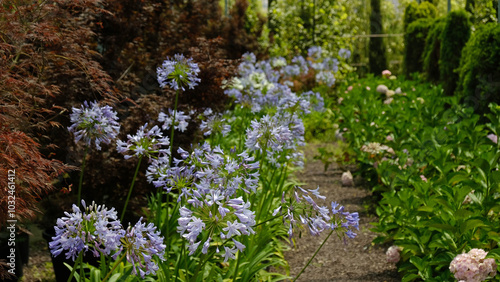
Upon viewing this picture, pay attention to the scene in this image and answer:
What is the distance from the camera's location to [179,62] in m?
2.92

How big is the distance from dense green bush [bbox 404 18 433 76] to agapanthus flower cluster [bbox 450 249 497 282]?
8961mm

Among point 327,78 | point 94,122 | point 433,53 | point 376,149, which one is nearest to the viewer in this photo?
point 94,122

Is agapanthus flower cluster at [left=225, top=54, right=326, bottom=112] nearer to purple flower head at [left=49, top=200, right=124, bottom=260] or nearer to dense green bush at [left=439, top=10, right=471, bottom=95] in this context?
purple flower head at [left=49, top=200, right=124, bottom=260]

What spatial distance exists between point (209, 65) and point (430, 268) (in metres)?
2.43

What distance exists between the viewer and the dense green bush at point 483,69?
6.31 metres

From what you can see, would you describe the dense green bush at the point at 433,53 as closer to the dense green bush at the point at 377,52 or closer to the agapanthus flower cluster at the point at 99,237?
the dense green bush at the point at 377,52

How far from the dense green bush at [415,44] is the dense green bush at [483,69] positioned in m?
4.63

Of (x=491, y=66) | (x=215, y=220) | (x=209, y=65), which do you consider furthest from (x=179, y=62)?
(x=491, y=66)

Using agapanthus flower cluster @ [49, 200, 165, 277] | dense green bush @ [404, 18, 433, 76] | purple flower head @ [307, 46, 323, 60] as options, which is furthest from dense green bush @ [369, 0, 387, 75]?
agapanthus flower cluster @ [49, 200, 165, 277]

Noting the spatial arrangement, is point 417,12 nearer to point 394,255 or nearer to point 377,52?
point 377,52

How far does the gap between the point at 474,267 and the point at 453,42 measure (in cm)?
643

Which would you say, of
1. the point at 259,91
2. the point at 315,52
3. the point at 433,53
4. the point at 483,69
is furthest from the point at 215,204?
the point at 315,52

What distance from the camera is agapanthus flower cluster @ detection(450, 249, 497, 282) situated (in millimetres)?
2943

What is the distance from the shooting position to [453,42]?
865 cm
